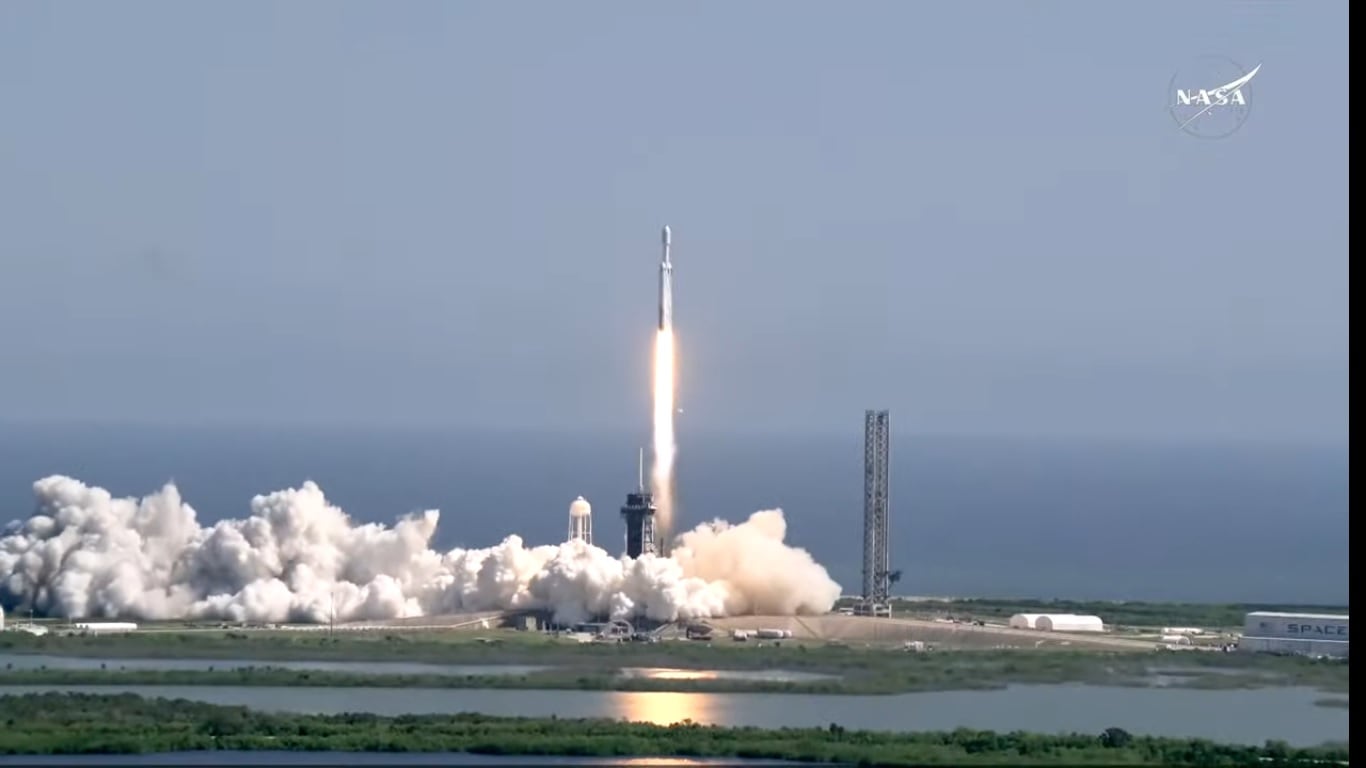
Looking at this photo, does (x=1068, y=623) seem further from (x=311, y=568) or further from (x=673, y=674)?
(x=311, y=568)

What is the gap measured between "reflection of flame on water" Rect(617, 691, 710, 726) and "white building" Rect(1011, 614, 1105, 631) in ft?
38.5

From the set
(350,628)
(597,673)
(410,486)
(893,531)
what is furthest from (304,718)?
(410,486)

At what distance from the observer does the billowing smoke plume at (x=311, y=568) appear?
196ft

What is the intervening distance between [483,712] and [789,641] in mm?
10293

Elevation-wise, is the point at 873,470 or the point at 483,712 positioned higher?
the point at 873,470

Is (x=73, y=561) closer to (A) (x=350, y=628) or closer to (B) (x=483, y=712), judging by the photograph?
(A) (x=350, y=628)

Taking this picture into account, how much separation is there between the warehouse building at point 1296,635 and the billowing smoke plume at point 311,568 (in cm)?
834

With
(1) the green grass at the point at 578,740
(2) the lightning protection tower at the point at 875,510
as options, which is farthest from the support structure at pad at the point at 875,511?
(1) the green grass at the point at 578,740

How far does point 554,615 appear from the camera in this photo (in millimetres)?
58844

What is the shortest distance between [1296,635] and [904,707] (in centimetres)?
1126

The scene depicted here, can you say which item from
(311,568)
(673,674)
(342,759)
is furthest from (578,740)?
(311,568)

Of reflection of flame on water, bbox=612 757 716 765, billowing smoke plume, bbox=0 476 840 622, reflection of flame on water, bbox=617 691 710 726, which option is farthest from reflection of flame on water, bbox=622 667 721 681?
reflection of flame on water, bbox=612 757 716 765

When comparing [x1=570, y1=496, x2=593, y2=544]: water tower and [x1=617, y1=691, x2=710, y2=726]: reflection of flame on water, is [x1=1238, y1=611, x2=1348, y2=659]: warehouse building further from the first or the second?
[x1=570, y1=496, x2=593, y2=544]: water tower

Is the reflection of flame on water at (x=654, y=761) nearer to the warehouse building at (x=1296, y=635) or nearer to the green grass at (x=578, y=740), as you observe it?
the green grass at (x=578, y=740)
